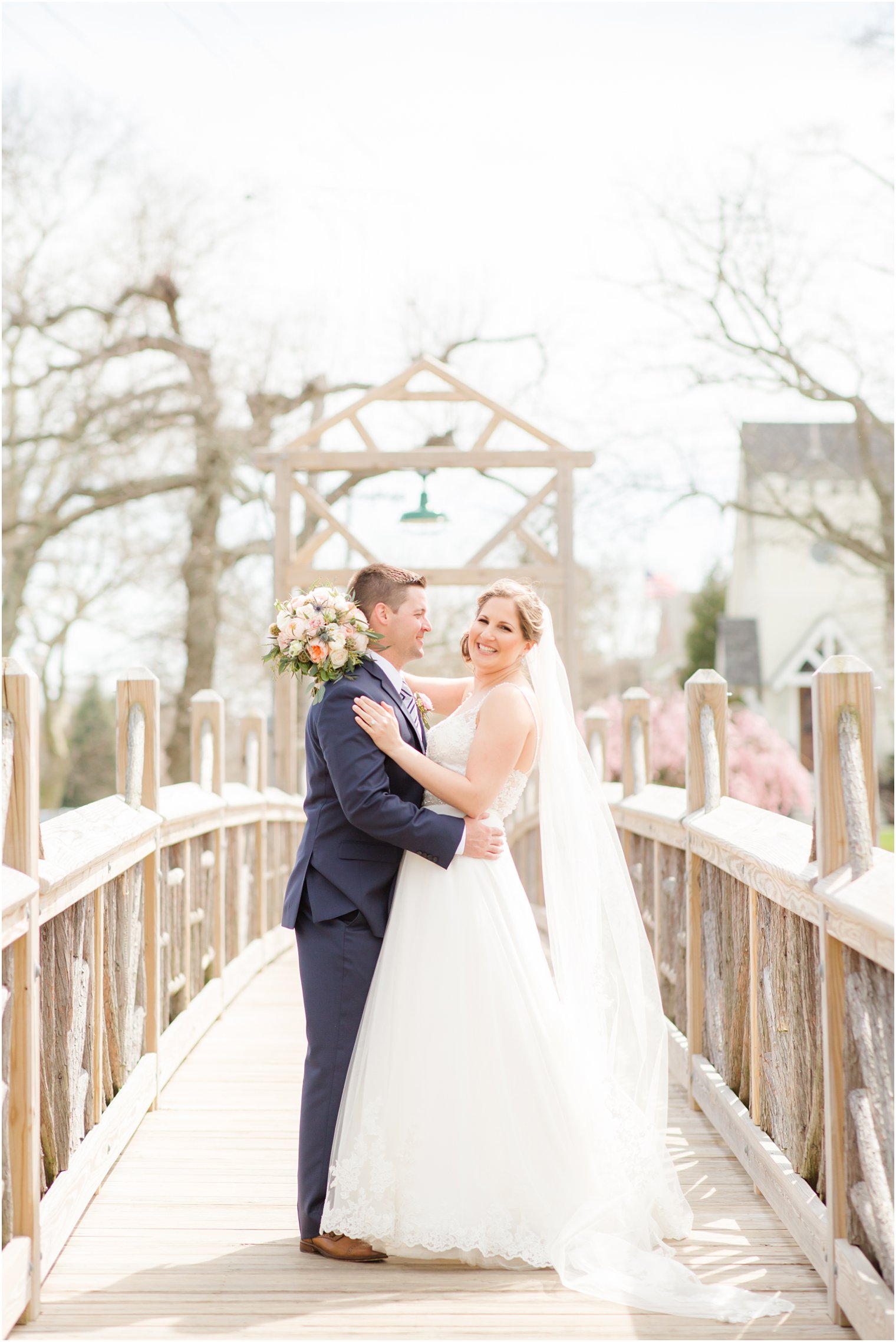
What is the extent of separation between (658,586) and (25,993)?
25939 mm

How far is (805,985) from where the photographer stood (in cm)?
341

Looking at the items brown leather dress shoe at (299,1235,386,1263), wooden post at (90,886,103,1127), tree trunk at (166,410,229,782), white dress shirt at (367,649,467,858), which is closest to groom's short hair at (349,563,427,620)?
white dress shirt at (367,649,467,858)

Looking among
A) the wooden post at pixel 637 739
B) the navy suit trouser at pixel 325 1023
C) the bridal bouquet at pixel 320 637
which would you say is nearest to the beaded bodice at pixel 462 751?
the bridal bouquet at pixel 320 637

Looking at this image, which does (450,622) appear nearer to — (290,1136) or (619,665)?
(619,665)

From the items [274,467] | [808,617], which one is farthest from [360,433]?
[808,617]

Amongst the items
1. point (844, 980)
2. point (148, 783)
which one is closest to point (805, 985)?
point (844, 980)

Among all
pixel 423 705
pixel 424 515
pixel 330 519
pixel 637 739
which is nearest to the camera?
pixel 423 705

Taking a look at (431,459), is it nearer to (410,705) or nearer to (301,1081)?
(301,1081)

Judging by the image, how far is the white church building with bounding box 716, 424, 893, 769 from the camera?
Answer: 2464 cm

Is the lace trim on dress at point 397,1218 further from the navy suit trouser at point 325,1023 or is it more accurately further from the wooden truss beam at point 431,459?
the wooden truss beam at point 431,459

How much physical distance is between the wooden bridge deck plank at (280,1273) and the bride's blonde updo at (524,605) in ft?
5.71

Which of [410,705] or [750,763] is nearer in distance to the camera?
[410,705]

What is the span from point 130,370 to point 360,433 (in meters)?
10.1

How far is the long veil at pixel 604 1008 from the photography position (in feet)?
10.9
